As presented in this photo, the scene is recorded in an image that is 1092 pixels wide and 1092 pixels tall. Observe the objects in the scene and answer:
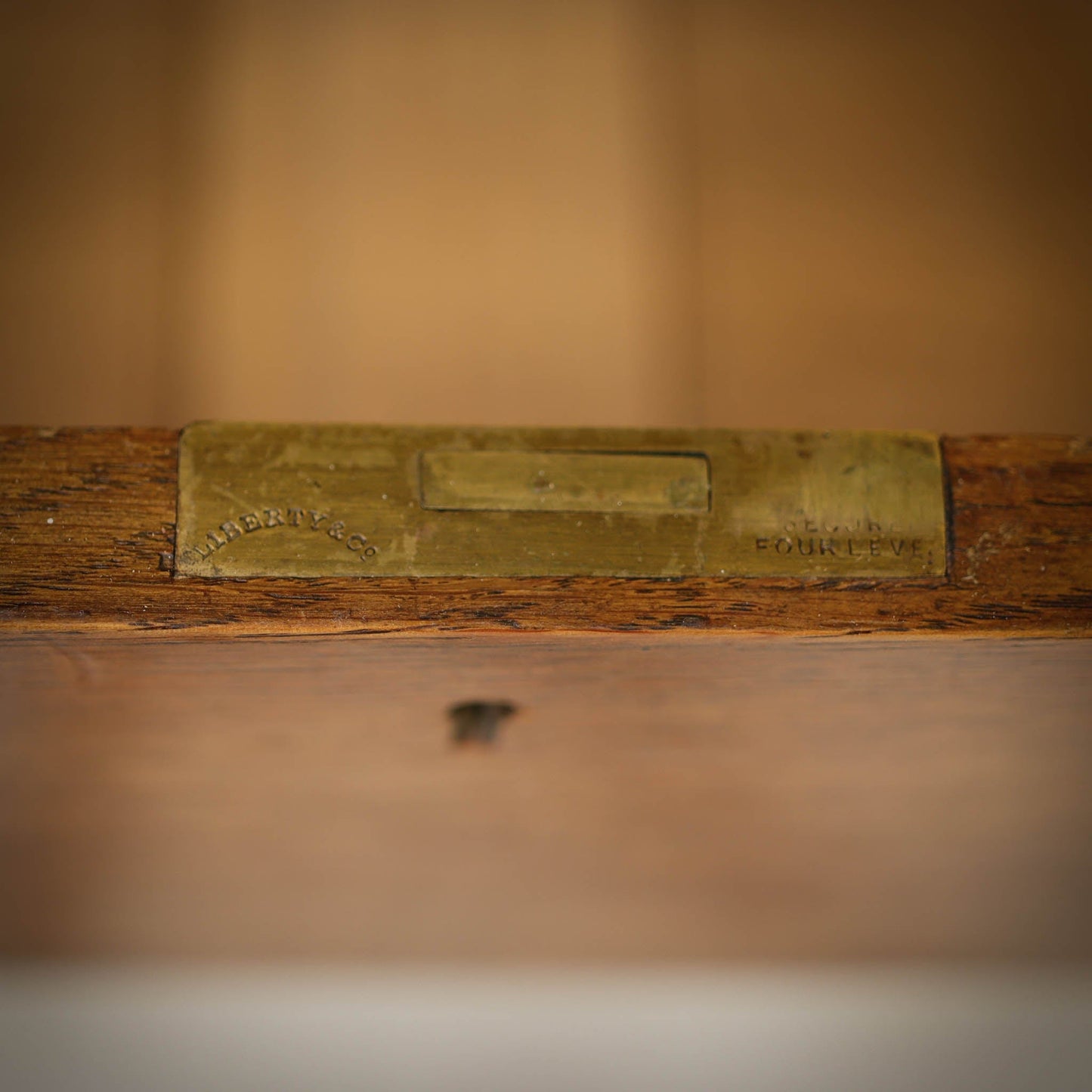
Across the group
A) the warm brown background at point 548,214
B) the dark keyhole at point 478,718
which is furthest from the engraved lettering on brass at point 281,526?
the warm brown background at point 548,214

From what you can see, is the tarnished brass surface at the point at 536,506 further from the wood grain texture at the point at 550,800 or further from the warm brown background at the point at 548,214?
the warm brown background at the point at 548,214

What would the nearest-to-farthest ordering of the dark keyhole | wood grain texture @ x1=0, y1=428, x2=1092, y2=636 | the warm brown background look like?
wood grain texture @ x1=0, y1=428, x2=1092, y2=636
the dark keyhole
the warm brown background

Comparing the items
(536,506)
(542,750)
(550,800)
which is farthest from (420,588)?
(550,800)

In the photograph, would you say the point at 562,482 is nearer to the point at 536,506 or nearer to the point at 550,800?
the point at 536,506

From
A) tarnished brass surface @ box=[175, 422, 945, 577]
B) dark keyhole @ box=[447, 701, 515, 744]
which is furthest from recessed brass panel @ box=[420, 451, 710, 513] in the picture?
dark keyhole @ box=[447, 701, 515, 744]

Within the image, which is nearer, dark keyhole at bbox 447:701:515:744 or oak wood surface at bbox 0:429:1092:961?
oak wood surface at bbox 0:429:1092:961

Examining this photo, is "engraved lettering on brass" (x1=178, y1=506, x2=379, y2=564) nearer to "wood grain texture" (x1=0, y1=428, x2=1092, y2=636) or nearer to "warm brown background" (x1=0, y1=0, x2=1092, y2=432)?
"wood grain texture" (x1=0, y1=428, x2=1092, y2=636)

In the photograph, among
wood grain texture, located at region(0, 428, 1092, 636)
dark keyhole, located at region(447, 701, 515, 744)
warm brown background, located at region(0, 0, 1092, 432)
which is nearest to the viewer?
wood grain texture, located at region(0, 428, 1092, 636)
